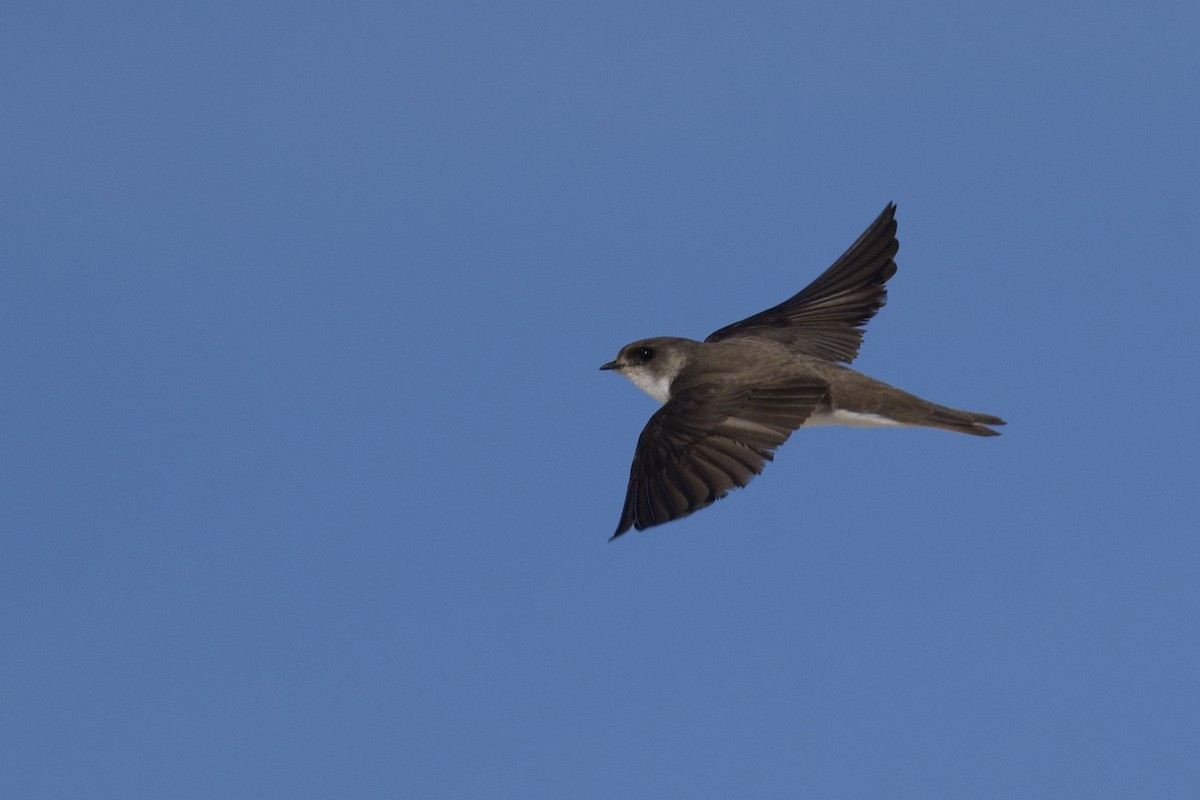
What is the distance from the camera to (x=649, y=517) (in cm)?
851

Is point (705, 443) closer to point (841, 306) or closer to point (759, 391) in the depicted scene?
point (759, 391)

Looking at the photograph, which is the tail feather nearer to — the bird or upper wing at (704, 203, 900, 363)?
the bird

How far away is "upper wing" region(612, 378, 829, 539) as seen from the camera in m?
8.61

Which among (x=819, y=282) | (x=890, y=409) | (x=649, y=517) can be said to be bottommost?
(x=649, y=517)

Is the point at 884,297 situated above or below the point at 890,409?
above

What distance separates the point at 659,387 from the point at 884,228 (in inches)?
103

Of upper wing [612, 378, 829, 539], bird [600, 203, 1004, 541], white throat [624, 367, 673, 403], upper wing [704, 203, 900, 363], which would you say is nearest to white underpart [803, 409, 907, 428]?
bird [600, 203, 1004, 541]

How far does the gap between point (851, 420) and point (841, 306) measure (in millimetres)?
1956

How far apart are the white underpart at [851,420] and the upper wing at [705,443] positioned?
475mm

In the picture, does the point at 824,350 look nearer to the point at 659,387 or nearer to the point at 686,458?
the point at 659,387

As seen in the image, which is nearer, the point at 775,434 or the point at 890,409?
the point at 775,434

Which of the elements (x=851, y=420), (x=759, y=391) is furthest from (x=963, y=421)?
(x=759, y=391)

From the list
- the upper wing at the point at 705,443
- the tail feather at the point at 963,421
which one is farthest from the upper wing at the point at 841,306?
the upper wing at the point at 705,443

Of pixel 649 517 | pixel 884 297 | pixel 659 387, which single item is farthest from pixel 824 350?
pixel 649 517
